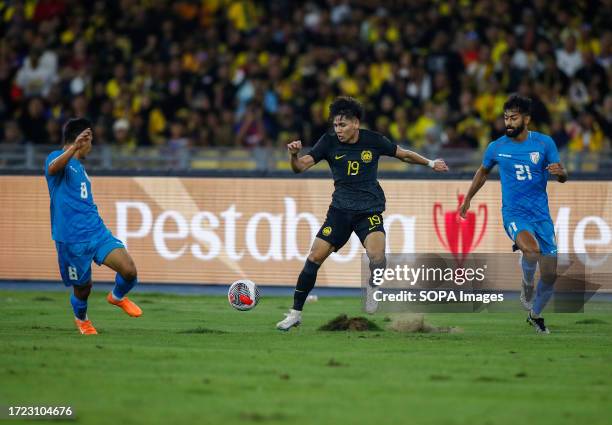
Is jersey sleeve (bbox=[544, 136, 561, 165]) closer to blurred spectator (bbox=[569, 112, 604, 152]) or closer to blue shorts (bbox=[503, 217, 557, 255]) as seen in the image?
blue shorts (bbox=[503, 217, 557, 255])

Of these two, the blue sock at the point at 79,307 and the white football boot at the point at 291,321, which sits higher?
the blue sock at the point at 79,307

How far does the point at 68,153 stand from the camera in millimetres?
11688

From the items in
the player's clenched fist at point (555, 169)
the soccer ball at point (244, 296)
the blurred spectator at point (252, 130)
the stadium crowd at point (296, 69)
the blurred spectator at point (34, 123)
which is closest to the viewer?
the player's clenched fist at point (555, 169)

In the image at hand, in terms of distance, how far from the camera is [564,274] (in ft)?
51.7

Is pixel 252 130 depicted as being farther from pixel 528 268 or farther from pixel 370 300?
pixel 528 268

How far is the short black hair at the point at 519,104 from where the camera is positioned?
12453 millimetres

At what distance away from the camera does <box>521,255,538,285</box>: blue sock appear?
12.9 metres

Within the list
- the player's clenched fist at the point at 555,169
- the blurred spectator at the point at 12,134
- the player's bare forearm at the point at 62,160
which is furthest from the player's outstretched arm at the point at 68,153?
the blurred spectator at the point at 12,134

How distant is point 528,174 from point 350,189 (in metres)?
1.95

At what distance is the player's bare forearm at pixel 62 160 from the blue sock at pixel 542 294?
5.17 m

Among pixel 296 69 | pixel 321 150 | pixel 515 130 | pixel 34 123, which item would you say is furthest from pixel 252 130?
pixel 515 130

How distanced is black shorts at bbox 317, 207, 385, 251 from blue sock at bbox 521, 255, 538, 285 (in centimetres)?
176

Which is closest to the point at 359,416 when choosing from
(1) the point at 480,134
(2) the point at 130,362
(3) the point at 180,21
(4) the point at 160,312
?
(2) the point at 130,362

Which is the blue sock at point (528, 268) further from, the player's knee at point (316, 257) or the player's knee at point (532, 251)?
the player's knee at point (316, 257)
